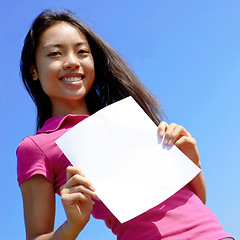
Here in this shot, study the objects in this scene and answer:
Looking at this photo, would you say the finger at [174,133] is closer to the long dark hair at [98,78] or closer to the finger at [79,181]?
the finger at [79,181]

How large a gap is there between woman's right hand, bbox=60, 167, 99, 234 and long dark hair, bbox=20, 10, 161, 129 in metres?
0.94

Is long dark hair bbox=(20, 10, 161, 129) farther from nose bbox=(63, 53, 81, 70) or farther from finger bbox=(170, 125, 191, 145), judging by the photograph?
finger bbox=(170, 125, 191, 145)

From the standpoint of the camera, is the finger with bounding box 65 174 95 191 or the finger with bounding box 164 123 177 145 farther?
the finger with bounding box 164 123 177 145

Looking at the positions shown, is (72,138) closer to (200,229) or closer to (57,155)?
(57,155)

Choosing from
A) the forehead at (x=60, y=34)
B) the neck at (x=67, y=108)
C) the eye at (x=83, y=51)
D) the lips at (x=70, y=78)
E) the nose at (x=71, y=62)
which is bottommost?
the neck at (x=67, y=108)

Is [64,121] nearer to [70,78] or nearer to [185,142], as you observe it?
[70,78]

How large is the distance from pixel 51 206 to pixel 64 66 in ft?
2.51

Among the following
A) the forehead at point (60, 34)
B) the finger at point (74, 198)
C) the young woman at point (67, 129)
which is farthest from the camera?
the forehead at point (60, 34)

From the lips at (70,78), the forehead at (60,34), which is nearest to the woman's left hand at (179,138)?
the lips at (70,78)

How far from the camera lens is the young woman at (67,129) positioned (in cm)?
158

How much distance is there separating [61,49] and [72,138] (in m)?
0.72

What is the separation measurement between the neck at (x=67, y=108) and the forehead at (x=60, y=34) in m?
0.37

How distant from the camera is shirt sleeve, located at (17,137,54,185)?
5.78 ft

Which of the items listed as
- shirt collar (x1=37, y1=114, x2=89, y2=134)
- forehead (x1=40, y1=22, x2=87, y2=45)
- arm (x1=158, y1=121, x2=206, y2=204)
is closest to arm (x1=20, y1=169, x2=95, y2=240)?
shirt collar (x1=37, y1=114, x2=89, y2=134)
